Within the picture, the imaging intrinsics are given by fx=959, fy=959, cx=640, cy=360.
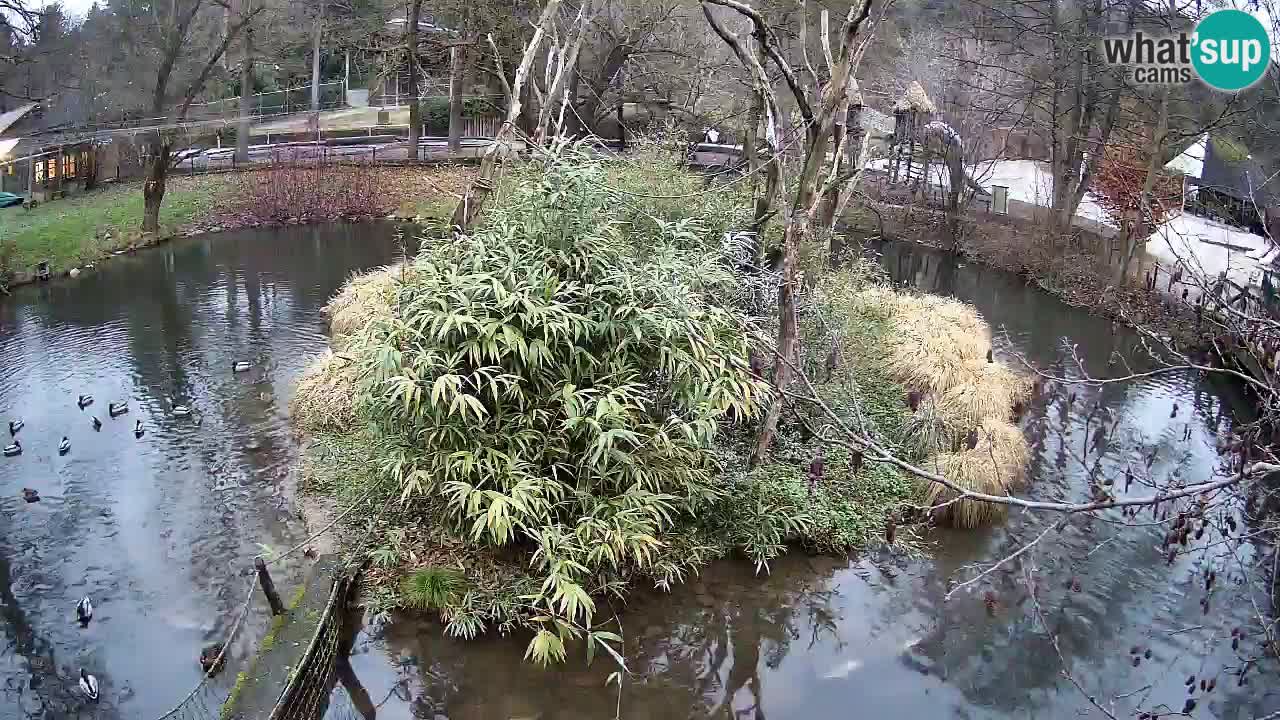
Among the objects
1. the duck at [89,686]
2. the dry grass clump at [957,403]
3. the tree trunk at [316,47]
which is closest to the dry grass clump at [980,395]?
the dry grass clump at [957,403]

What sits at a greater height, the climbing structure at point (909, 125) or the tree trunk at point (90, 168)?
the climbing structure at point (909, 125)

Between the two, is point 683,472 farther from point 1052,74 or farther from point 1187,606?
point 1052,74

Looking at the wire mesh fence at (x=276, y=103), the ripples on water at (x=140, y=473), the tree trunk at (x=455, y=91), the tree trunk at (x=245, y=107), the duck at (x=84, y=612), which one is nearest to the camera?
the ripples on water at (x=140, y=473)

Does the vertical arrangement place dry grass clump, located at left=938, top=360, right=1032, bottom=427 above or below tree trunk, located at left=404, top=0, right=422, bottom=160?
below

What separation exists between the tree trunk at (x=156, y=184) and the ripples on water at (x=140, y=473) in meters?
1.94

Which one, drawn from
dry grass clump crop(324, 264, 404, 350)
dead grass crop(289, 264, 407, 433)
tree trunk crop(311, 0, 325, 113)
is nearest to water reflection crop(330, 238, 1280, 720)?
dead grass crop(289, 264, 407, 433)

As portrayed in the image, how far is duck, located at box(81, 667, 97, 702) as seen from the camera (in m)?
5.43

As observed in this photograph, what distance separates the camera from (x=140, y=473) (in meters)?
8.05

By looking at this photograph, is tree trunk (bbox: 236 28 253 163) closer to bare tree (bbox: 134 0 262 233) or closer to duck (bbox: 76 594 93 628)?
bare tree (bbox: 134 0 262 233)

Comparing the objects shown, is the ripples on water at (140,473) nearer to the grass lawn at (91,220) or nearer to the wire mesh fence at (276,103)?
the grass lawn at (91,220)

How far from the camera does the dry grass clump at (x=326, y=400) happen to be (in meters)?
8.62

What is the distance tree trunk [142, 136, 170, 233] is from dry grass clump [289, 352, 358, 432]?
318 inches

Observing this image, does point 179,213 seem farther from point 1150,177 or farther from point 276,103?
point 1150,177

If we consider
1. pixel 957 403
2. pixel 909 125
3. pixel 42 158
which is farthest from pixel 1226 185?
pixel 42 158
